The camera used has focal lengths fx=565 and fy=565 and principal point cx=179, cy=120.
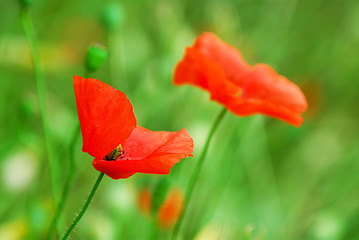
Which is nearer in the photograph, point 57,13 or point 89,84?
point 89,84

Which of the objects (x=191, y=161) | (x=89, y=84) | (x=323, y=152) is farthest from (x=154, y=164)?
(x=323, y=152)

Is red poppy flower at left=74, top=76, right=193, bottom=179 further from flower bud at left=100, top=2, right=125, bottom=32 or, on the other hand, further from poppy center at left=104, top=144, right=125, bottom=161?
flower bud at left=100, top=2, right=125, bottom=32

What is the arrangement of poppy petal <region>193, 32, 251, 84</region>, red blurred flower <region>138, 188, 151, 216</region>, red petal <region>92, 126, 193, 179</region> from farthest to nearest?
red blurred flower <region>138, 188, 151, 216</region>
poppy petal <region>193, 32, 251, 84</region>
red petal <region>92, 126, 193, 179</region>

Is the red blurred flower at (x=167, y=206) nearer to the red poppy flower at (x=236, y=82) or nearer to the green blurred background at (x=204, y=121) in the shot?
the green blurred background at (x=204, y=121)

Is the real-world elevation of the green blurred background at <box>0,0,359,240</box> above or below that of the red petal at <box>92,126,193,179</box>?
above

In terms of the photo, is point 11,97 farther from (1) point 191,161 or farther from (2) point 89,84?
(2) point 89,84

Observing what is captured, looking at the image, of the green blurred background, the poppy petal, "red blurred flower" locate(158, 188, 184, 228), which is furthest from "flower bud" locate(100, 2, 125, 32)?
"red blurred flower" locate(158, 188, 184, 228)
